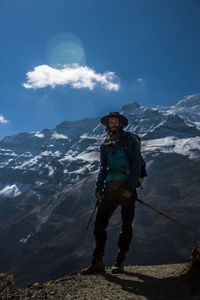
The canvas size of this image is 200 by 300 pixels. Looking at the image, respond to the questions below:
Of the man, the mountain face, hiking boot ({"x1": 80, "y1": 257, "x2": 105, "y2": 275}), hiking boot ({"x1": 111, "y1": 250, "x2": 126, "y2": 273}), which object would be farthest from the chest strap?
the mountain face

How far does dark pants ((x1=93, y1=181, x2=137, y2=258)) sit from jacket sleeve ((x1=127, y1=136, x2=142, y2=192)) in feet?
0.65

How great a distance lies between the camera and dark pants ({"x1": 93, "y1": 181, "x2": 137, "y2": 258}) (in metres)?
4.68

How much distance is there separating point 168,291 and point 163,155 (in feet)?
523

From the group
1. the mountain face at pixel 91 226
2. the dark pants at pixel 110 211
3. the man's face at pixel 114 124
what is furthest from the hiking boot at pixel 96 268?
the mountain face at pixel 91 226

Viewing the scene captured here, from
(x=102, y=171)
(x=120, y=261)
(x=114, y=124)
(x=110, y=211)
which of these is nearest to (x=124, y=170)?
(x=102, y=171)

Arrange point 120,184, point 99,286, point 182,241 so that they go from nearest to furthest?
1. point 99,286
2. point 120,184
3. point 182,241

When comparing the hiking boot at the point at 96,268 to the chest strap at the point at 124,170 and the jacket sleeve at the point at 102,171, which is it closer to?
the jacket sleeve at the point at 102,171

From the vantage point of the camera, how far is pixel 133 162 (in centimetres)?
478

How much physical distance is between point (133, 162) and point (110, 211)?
3.24 ft

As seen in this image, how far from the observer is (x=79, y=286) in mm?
3799

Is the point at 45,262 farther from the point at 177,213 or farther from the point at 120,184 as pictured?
the point at 120,184

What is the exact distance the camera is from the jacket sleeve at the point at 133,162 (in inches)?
182

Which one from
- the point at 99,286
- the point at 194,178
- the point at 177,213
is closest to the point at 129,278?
the point at 99,286

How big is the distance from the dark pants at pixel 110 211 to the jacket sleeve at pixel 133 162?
20 cm
